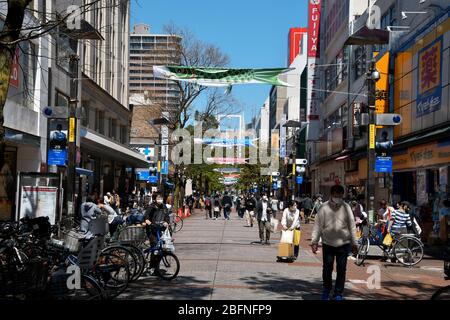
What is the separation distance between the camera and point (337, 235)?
371 inches

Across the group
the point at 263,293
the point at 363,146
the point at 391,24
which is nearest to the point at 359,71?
the point at 363,146

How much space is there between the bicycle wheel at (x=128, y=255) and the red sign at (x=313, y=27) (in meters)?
47.7

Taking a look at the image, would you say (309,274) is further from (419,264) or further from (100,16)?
(100,16)

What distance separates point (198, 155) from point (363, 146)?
23155mm

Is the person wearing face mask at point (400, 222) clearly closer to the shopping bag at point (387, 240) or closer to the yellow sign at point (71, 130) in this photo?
the shopping bag at point (387, 240)

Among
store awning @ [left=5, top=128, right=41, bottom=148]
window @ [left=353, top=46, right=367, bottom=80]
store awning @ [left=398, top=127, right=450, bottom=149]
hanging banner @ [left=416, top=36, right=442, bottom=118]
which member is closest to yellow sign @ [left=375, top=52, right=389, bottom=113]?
store awning @ [left=398, top=127, right=450, bottom=149]

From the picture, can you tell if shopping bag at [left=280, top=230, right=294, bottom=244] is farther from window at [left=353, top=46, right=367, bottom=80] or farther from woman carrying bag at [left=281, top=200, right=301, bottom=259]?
window at [left=353, top=46, right=367, bottom=80]

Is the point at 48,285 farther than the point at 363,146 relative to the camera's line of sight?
No

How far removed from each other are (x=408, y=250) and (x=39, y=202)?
10.1 meters

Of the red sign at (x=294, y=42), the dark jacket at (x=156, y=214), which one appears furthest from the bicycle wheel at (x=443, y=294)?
the red sign at (x=294, y=42)

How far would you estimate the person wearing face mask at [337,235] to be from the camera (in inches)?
371

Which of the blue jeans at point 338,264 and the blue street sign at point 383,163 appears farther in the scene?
the blue street sign at point 383,163

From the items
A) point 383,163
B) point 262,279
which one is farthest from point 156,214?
point 383,163
